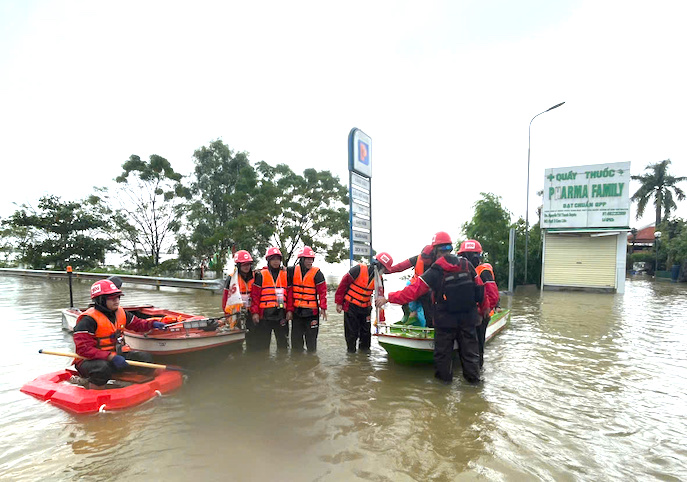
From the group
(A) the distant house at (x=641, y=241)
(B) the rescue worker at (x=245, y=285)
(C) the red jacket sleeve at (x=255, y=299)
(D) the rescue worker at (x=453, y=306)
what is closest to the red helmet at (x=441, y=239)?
(D) the rescue worker at (x=453, y=306)

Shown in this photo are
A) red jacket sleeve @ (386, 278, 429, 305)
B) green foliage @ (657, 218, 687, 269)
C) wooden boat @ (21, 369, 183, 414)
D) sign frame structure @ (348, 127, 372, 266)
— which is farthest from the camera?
green foliage @ (657, 218, 687, 269)

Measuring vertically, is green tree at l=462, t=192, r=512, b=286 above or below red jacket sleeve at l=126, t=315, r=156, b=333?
above

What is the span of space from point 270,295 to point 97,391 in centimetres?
268

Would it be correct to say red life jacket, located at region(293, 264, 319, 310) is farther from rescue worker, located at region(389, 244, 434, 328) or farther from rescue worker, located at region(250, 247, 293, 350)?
rescue worker, located at region(389, 244, 434, 328)

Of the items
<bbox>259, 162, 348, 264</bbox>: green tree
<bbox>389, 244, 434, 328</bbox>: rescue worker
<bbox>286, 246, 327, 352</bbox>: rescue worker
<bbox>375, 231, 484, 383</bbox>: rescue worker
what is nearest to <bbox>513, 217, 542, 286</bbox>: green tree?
<bbox>259, 162, 348, 264</bbox>: green tree

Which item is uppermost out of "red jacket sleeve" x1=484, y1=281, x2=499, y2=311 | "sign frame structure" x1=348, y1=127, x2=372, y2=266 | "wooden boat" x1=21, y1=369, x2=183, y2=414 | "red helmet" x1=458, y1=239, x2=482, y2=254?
"sign frame structure" x1=348, y1=127, x2=372, y2=266

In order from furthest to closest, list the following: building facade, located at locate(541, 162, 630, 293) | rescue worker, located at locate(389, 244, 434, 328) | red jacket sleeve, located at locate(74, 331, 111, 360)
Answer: building facade, located at locate(541, 162, 630, 293), rescue worker, located at locate(389, 244, 434, 328), red jacket sleeve, located at locate(74, 331, 111, 360)

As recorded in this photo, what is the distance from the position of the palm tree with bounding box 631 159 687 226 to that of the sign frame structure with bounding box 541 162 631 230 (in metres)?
23.3

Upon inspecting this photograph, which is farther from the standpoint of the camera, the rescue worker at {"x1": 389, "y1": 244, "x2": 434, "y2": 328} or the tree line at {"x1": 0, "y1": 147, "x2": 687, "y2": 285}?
the tree line at {"x1": 0, "y1": 147, "x2": 687, "y2": 285}

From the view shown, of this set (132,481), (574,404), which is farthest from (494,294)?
(132,481)

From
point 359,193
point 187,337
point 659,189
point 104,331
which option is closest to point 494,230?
point 359,193

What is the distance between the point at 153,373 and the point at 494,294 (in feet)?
16.4

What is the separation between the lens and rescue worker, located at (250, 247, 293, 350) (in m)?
6.45

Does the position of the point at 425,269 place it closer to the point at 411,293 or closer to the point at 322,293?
the point at 411,293
